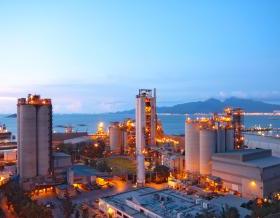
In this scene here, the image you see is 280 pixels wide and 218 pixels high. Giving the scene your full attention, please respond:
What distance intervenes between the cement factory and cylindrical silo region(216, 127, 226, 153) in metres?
0.06

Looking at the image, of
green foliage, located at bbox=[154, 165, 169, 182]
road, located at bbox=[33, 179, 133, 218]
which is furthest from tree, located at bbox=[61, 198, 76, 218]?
green foliage, located at bbox=[154, 165, 169, 182]

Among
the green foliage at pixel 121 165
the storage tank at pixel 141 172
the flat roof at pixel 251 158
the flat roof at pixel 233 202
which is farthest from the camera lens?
the green foliage at pixel 121 165

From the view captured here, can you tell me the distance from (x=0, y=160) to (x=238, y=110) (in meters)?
20.4

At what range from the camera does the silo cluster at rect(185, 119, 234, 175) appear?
72.6ft

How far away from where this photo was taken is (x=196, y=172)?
22.8 m

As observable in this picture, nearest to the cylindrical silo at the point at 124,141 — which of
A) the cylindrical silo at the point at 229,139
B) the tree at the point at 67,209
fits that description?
the cylindrical silo at the point at 229,139

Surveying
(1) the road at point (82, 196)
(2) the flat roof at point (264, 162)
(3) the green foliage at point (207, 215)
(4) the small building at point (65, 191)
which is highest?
(2) the flat roof at point (264, 162)

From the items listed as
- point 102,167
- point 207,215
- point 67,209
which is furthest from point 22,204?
point 102,167

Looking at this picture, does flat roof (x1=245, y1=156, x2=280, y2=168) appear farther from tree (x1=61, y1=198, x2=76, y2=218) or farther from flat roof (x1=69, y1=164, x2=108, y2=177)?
flat roof (x1=69, y1=164, x2=108, y2=177)

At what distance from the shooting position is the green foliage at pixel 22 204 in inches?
575

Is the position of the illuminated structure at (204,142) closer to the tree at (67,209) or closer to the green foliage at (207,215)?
the green foliage at (207,215)

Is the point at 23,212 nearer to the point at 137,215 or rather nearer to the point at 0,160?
the point at 137,215

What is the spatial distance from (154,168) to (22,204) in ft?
33.8

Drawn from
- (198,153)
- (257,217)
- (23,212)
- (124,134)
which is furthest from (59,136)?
(257,217)
